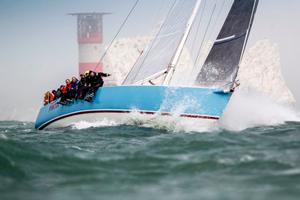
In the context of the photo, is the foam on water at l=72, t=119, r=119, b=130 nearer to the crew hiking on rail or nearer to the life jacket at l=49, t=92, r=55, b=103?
the crew hiking on rail

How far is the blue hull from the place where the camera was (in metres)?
11.6

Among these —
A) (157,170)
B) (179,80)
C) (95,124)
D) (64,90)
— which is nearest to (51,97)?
(64,90)

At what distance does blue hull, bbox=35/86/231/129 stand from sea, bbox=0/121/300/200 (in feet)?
9.92

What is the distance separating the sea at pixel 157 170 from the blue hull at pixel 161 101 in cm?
302

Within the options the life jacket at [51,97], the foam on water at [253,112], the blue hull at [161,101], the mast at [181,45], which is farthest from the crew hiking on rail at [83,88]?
the foam on water at [253,112]

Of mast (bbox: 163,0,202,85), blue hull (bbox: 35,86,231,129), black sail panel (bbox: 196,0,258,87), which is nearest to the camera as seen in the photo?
blue hull (bbox: 35,86,231,129)

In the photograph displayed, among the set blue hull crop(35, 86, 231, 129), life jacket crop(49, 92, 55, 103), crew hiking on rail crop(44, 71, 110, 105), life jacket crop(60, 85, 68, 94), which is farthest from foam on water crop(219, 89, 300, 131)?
life jacket crop(49, 92, 55, 103)

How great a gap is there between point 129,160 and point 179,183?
1.54 m

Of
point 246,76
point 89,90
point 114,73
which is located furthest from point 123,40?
point 89,90

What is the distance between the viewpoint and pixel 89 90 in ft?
46.3

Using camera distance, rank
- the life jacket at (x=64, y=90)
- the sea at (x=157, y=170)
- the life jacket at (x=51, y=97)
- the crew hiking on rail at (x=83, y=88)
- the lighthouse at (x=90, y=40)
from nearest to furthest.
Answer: the sea at (x=157, y=170)
the crew hiking on rail at (x=83, y=88)
the life jacket at (x=64, y=90)
the life jacket at (x=51, y=97)
the lighthouse at (x=90, y=40)

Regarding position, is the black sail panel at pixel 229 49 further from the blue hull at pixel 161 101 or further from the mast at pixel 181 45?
the mast at pixel 181 45

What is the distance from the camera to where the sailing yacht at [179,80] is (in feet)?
38.2

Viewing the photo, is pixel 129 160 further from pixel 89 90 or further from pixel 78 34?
pixel 78 34
